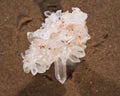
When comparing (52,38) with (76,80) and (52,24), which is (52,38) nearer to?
(52,24)

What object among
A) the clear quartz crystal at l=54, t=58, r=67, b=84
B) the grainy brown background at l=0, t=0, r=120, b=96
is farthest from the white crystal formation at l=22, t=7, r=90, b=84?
the grainy brown background at l=0, t=0, r=120, b=96

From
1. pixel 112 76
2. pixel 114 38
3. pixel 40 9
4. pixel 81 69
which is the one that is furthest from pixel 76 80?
pixel 40 9

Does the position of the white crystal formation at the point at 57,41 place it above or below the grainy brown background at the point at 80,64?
above

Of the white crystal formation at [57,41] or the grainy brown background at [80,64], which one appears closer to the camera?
the white crystal formation at [57,41]

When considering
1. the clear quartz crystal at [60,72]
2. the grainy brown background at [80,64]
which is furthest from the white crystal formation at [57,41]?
the grainy brown background at [80,64]

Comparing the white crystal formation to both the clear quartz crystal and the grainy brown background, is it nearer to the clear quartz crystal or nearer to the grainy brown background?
the clear quartz crystal

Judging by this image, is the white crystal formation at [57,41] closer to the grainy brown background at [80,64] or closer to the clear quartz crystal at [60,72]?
the clear quartz crystal at [60,72]
